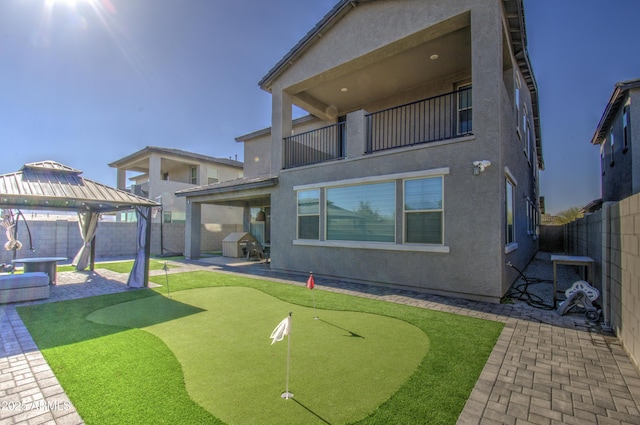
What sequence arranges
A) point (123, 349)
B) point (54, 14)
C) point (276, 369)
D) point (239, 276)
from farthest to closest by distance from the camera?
point (239, 276), point (54, 14), point (123, 349), point (276, 369)

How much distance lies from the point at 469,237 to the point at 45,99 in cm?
1631

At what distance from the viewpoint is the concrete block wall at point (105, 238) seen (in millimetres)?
15070

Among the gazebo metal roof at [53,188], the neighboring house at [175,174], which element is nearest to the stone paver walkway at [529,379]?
the gazebo metal roof at [53,188]

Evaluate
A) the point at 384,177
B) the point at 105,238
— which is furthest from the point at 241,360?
the point at 105,238

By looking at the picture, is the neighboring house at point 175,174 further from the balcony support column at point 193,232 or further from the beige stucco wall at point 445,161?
the beige stucco wall at point 445,161

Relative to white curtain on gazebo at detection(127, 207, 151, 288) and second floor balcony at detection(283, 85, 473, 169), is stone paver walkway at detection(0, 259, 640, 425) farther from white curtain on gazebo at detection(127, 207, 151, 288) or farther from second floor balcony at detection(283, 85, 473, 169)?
second floor balcony at detection(283, 85, 473, 169)

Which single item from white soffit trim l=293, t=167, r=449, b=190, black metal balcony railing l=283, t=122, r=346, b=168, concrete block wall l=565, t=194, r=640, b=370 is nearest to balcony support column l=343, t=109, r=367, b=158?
white soffit trim l=293, t=167, r=449, b=190

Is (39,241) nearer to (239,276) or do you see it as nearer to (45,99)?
(45,99)

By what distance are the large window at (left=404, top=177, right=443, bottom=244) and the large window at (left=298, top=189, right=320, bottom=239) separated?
3456 mm

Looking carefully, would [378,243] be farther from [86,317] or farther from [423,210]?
[86,317]

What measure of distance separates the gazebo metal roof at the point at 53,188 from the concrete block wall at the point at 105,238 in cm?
613

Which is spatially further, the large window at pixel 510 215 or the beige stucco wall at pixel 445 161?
the large window at pixel 510 215

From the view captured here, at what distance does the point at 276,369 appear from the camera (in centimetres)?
385

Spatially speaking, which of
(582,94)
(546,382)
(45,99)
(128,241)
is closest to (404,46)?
(546,382)
